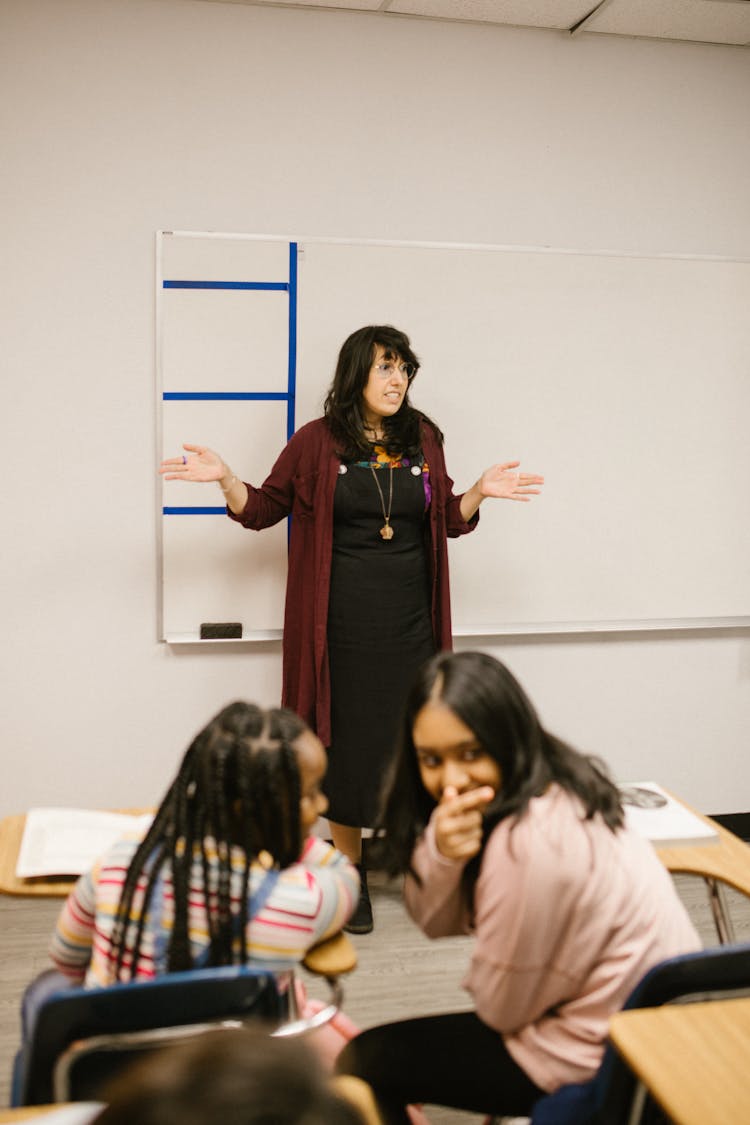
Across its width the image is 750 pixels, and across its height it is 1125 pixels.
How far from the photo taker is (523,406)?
3.48m

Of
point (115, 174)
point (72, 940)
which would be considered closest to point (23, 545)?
point (115, 174)

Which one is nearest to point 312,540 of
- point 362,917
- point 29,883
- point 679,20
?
point 362,917

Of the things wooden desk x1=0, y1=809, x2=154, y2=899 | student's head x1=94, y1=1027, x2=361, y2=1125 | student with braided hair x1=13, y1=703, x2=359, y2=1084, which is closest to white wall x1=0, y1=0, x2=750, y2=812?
wooden desk x1=0, y1=809, x2=154, y2=899

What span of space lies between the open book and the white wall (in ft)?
4.57

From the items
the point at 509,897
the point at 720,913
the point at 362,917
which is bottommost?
the point at 362,917

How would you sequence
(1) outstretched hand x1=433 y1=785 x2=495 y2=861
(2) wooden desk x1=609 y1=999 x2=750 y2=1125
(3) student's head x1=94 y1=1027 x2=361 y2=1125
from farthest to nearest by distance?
(1) outstretched hand x1=433 y1=785 x2=495 y2=861 < (2) wooden desk x1=609 y1=999 x2=750 y2=1125 < (3) student's head x1=94 y1=1027 x2=361 y2=1125

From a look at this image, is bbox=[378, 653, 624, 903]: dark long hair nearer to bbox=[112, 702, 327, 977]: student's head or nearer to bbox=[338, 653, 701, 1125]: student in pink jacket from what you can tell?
bbox=[338, 653, 701, 1125]: student in pink jacket

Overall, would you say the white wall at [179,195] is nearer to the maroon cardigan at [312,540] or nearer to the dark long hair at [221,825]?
the maroon cardigan at [312,540]

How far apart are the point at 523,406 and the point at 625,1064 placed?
2.44 m

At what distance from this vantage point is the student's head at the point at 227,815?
4.62ft

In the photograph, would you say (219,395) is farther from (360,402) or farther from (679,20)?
(679,20)

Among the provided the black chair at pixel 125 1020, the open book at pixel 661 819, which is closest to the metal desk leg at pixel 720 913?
the open book at pixel 661 819

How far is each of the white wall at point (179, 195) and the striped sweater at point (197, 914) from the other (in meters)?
1.88

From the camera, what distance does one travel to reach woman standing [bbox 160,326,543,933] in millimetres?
2984
